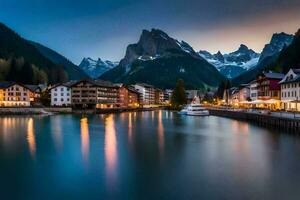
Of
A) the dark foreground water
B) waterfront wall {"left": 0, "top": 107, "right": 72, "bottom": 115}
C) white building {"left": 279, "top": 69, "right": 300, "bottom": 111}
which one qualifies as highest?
white building {"left": 279, "top": 69, "right": 300, "bottom": 111}

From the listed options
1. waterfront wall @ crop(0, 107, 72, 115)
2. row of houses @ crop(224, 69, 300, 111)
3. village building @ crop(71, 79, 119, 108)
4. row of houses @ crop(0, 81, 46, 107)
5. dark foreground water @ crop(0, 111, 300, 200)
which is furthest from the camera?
village building @ crop(71, 79, 119, 108)

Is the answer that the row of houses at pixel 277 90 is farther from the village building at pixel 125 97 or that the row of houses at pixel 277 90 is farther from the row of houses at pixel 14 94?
the row of houses at pixel 14 94

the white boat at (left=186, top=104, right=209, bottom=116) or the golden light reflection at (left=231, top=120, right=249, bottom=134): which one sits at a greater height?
the white boat at (left=186, top=104, right=209, bottom=116)

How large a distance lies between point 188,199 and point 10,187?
472 inches

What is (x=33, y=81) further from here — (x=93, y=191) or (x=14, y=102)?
(x=93, y=191)

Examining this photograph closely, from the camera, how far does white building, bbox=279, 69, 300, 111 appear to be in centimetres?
7803

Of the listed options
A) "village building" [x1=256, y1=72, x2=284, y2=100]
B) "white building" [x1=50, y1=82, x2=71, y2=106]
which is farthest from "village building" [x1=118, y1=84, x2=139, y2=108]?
"village building" [x1=256, y1=72, x2=284, y2=100]

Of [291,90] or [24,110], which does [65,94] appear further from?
[291,90]

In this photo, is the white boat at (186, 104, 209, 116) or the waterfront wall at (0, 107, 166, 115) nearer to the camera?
the white boat at (186, 104, 209, 116)

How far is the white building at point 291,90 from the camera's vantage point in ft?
256

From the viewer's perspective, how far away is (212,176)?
1070 inches

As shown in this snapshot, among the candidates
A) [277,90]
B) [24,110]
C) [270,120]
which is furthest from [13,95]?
[270,120]

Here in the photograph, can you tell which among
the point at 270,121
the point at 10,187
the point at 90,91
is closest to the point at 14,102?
the point at 90,91

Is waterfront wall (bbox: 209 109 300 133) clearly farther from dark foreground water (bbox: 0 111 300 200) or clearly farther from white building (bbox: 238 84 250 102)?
white building (bbox: 238 84 250 102)
